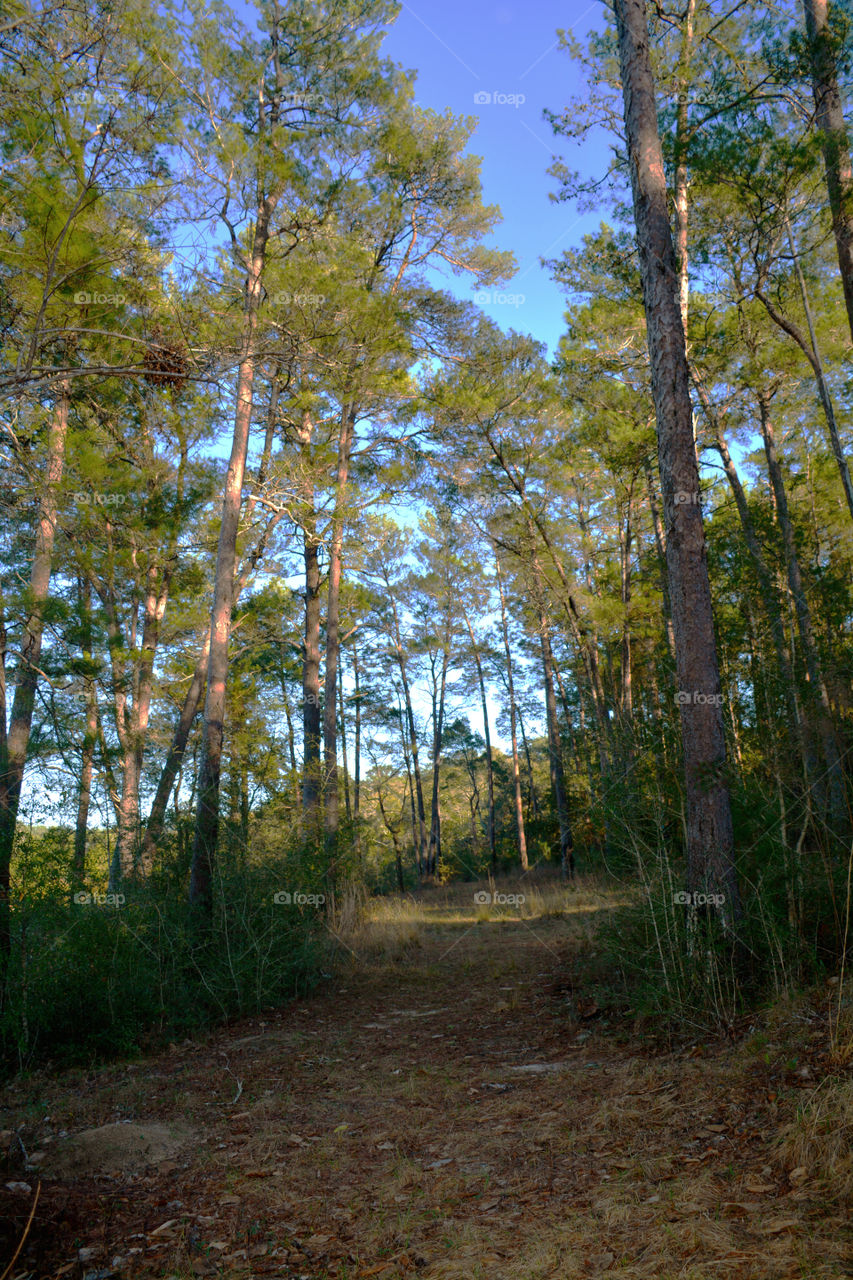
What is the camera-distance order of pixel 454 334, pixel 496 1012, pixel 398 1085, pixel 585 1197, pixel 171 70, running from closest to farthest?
pixel 585 1197, pixel 398 1085, pixel 496 1012, pixel 171 70, pixel 454 334

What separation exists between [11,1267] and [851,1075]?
9.87 feet

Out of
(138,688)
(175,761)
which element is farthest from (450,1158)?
(138,688)

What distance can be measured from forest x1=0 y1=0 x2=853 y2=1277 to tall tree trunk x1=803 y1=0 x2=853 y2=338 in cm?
3

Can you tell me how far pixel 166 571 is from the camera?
13.0m

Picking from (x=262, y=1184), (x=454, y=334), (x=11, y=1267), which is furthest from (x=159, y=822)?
(x=454, y=334)

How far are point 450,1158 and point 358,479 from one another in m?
11.5

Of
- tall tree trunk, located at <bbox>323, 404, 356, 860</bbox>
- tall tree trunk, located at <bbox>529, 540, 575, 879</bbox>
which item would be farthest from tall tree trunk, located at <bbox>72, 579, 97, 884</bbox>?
tall tree trunk, located at <bbox>529, 540, 575, 879</bbox>

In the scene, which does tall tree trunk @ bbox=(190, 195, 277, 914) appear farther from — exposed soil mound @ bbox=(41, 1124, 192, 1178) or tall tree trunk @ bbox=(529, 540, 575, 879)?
tall tree trunk @ bbox=(529, 540, 575, 879)

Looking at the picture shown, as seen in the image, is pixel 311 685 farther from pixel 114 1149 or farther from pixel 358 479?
pixel 114 1149

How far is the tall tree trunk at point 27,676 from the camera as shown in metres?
5.62

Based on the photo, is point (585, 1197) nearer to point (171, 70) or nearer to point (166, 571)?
point (171, 70)

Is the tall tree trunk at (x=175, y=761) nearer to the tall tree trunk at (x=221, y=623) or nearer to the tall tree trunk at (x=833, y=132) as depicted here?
the tall tree trunk at (x=221, y=623)

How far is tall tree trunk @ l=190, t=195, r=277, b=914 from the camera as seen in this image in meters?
7.17

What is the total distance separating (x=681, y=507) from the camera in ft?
16.8
